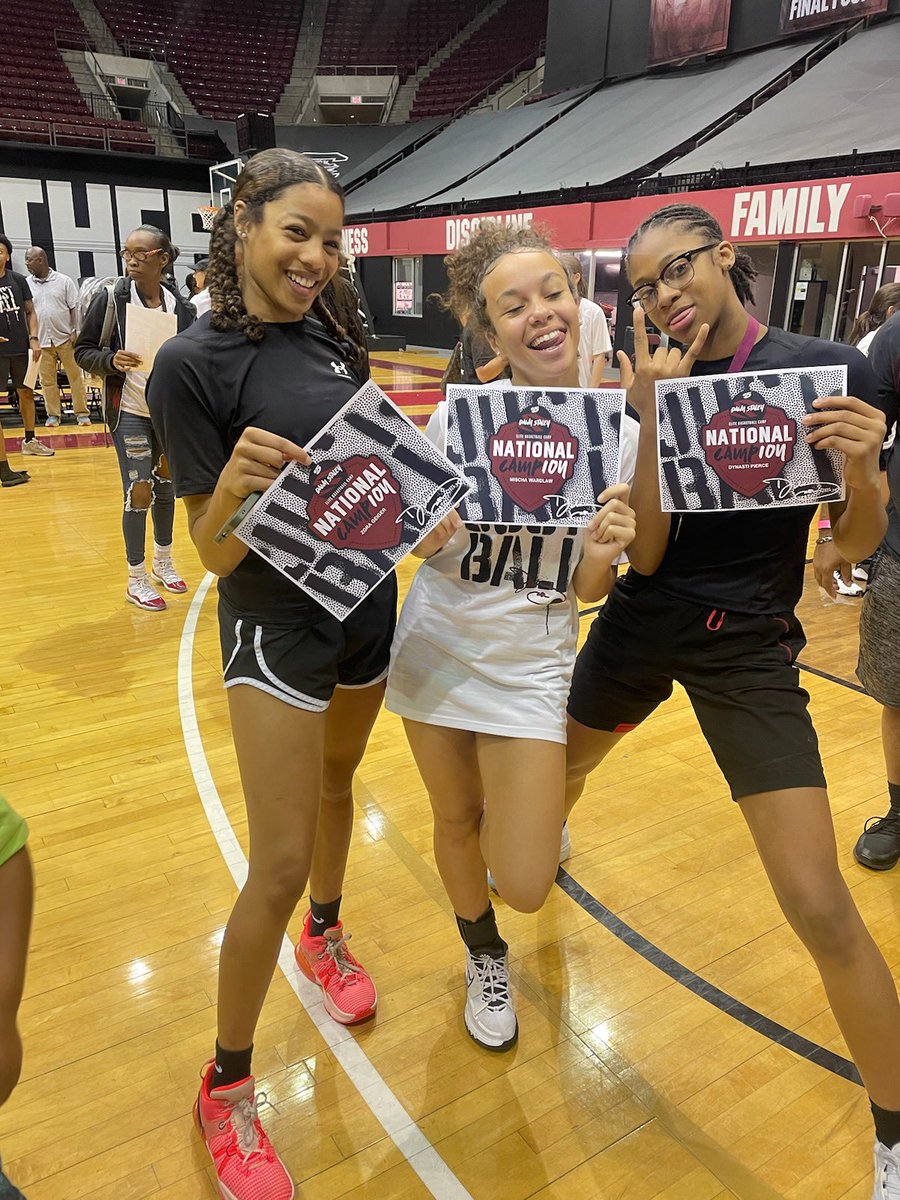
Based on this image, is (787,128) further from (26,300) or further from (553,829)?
(553,829)

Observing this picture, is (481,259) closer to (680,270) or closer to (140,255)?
(680,270)

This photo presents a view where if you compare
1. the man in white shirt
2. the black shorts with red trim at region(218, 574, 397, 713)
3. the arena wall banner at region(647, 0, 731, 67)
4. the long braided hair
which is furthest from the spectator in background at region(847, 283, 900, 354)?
the arena wall banner at region(647, 0, 731, 67)

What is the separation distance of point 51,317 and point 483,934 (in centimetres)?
915

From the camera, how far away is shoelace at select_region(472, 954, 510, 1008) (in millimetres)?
1975

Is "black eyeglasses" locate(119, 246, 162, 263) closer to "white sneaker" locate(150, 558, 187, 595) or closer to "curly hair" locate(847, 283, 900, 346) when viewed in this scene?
"white sneaker" locate(150, 558, 187, 595)

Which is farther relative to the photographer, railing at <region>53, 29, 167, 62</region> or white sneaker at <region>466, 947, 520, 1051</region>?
railing at <region>53, 29, 167, 62</region>

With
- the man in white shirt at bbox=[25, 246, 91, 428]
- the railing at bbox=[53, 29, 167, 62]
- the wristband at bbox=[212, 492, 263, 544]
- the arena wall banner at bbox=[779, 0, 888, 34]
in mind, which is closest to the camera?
the wristband at bbox=[212, 492, 263, 544]

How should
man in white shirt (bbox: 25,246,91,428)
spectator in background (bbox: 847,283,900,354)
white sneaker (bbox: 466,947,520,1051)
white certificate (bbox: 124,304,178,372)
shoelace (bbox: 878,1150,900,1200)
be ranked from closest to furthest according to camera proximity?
1. shoelace (bbox: 878,1150,900,1200)
2. white sneaker (bbox: 466,947,520,1051)
3. white certificate (bbox: 124,304,178,372)
4. spectator in background (bbox: 847,283,900,354)
5. man in white shirt (bbox: 25,246,91,428)

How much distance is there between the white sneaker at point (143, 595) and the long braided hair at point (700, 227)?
3.57 metres

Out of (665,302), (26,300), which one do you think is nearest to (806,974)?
(665,302)

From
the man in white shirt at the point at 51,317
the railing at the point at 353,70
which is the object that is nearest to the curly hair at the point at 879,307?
the man in white shirt at the point at 51,317

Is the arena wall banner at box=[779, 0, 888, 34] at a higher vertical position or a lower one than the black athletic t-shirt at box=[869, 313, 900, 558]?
higher

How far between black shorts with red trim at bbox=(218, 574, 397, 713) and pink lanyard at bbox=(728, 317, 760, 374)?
901 mm

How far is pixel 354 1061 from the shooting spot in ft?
6.30
